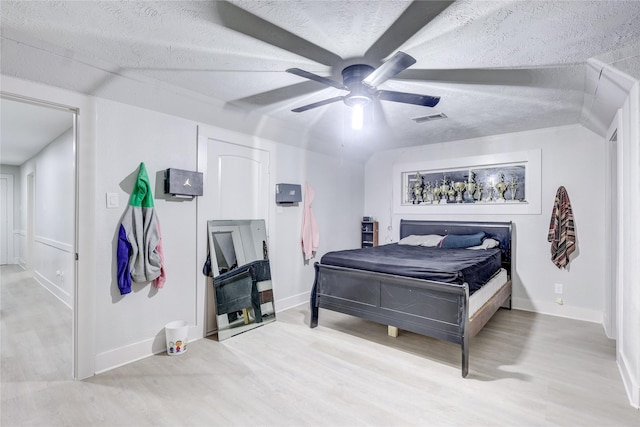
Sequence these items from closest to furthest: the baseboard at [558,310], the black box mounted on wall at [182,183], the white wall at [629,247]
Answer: the white wall at [629,247]
the black box mounted on wall at [182,183]
the baseboard at [558,310]

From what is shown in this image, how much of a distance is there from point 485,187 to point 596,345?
2.28 meters

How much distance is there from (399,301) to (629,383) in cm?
165

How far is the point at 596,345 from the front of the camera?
308 centimetres

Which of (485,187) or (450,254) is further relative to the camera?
(485,187)

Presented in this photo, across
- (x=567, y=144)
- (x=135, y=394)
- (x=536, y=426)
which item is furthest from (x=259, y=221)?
(x=567, y=144)

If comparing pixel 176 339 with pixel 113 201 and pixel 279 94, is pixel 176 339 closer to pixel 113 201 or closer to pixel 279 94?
pixel 113 201

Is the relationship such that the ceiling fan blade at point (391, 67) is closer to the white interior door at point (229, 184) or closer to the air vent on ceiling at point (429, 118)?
the air vent on ceiling at point (429, 118)

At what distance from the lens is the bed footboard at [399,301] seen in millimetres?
2531

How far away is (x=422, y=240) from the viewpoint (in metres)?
4.77

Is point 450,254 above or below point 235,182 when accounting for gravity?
below

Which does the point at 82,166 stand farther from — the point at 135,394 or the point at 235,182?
the point at 135,394

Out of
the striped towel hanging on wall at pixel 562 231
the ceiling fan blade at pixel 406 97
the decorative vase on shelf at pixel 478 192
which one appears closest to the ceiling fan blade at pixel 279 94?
the ceiling fan blade at pixel 406 97

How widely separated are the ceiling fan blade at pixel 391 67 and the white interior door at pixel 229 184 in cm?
191

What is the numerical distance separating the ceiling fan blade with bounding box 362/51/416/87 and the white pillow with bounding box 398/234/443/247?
299 cm
